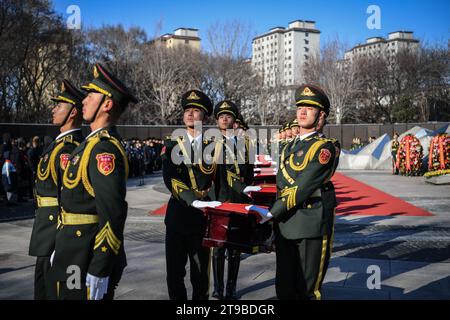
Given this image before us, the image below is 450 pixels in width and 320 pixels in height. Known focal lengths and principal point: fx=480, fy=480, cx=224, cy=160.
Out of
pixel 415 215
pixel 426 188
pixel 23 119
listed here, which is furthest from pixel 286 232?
pixel 23 119

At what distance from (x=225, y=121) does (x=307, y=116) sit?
94.2 inches

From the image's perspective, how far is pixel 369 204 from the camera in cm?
1427

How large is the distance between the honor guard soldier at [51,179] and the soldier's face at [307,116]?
2.03 meters

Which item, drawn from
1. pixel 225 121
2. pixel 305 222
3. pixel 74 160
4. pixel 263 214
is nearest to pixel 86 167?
pixel 74 160

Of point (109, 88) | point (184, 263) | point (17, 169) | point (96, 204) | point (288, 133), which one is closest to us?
point (96, 204)

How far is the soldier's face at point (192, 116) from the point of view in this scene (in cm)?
495

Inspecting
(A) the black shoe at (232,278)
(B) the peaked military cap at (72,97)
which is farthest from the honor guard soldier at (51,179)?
(A) the black shoe at (232,278)

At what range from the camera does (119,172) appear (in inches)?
130

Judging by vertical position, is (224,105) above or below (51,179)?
above

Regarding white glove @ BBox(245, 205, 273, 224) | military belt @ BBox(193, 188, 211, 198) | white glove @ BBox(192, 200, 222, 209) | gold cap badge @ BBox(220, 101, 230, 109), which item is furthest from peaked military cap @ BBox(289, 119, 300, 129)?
white glove @ BBox(245, 205, 273, 224)

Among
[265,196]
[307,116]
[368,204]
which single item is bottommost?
[368,204]

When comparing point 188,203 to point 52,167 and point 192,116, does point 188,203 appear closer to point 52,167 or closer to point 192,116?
point 192,116

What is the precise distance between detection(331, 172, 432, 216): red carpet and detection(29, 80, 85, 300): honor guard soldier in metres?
9.24

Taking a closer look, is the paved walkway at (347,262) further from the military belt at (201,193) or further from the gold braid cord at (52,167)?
the gold braid cord at (52,167)
